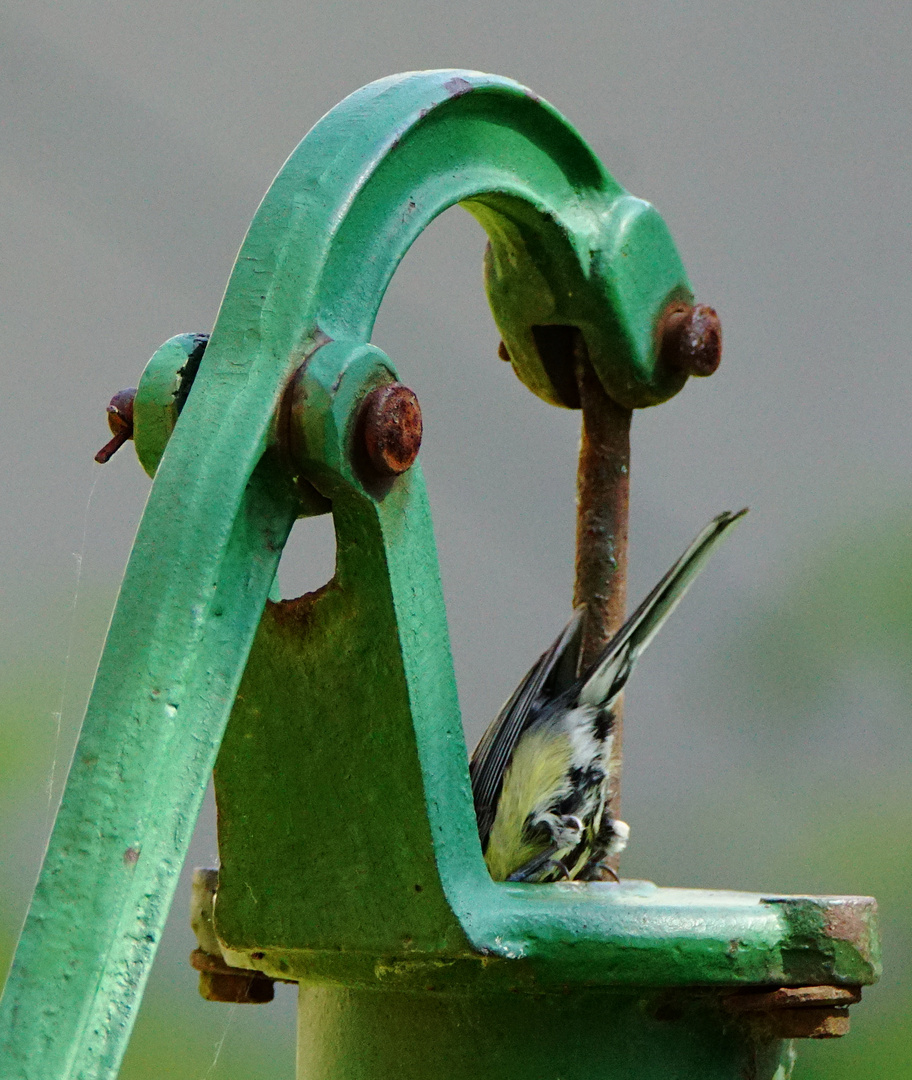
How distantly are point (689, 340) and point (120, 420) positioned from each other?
47 centimetres

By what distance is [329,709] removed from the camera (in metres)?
0.90

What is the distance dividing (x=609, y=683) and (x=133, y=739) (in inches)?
24.3

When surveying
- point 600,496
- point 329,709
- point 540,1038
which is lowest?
point 540,1038

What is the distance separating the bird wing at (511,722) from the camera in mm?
1241

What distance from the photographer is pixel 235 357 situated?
83 cm

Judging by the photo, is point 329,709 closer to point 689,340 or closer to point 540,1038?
point 540,1038

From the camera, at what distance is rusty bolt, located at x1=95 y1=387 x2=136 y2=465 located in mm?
958

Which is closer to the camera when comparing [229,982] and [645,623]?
[229,982]

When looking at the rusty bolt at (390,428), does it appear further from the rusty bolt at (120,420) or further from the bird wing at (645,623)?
the bird wing at (645,623)

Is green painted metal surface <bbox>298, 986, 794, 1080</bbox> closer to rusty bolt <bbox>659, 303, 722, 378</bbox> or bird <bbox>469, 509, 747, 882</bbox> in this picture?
bird <bbox>469, 509, 747, 882</bbox>

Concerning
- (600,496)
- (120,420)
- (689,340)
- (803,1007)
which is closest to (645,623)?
(600,496)

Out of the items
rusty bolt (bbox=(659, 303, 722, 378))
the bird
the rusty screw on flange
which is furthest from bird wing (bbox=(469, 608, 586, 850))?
the rusty screw on flange

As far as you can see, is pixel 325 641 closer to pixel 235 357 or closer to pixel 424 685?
pixel 424 685

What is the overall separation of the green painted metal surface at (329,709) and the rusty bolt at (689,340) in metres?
0.20
